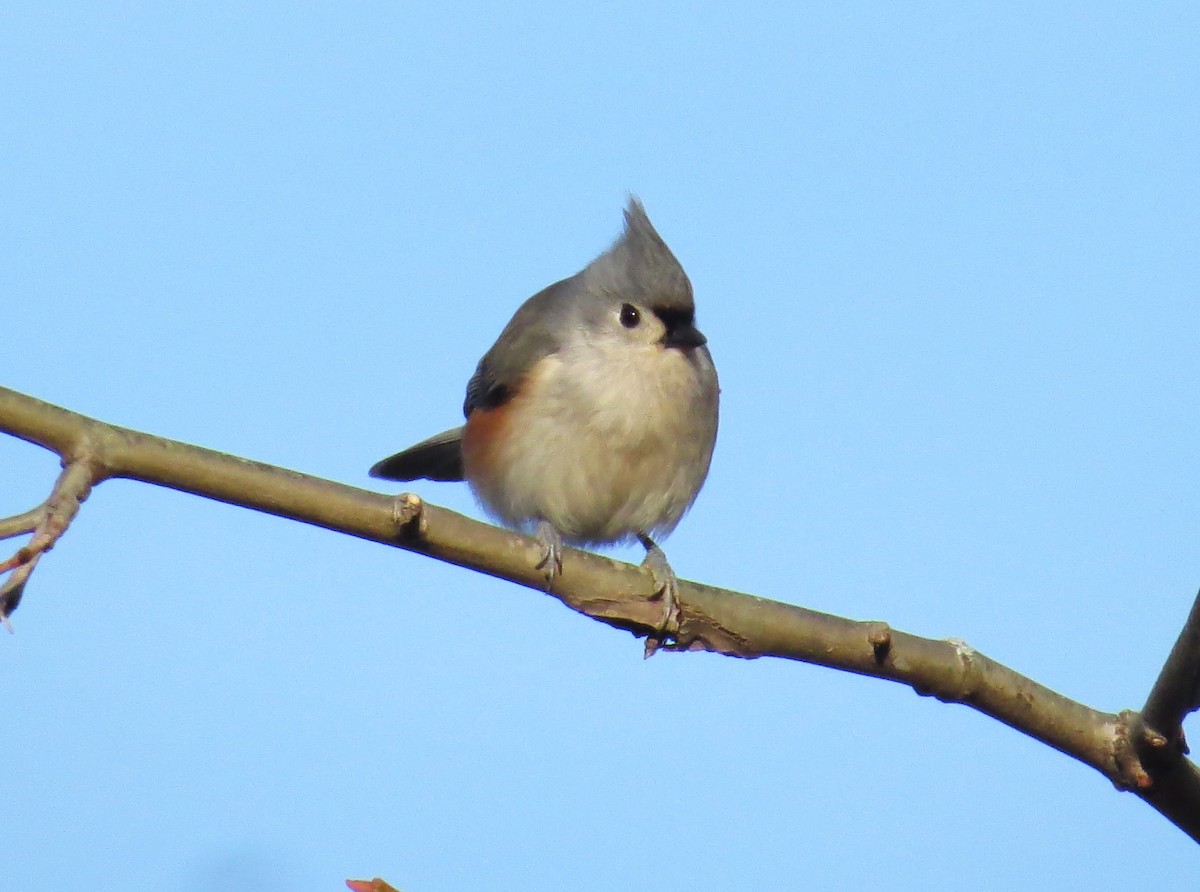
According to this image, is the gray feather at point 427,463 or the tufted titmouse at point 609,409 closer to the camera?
the tufted titmouse at point 609,409

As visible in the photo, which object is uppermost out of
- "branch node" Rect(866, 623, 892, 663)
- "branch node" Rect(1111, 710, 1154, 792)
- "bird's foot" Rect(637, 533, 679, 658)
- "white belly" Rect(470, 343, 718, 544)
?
"white belly" Rect(470, 343, 718, 544)

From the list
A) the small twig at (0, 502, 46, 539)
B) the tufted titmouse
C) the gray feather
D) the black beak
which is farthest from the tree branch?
the gray feather

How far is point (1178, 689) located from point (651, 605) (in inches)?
41.6

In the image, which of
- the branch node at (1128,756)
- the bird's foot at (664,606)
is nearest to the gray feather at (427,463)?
the bird's foot at (664,606)

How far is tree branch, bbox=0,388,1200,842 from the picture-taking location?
97.4 inches

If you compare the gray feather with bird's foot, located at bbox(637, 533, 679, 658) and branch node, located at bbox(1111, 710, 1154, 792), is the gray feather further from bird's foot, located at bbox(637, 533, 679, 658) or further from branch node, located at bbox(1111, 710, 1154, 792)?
branch node, located at bbox(1111, 710, 1154, 792)

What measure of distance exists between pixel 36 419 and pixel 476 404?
3.04 metres

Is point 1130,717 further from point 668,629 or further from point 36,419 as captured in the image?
point 36,419

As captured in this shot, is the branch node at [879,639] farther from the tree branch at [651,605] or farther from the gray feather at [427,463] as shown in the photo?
the gray feather at [427,463]

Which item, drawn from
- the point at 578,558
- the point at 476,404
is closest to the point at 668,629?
the point at 578,558

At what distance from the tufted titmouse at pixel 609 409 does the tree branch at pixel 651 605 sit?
1556mm

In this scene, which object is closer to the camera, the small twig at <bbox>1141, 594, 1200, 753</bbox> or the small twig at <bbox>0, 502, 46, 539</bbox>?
the small twig at <bbox>0, 502, 46, 539</bbox>

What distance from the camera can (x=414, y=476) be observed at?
6.51m

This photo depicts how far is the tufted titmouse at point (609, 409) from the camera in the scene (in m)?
4.82
